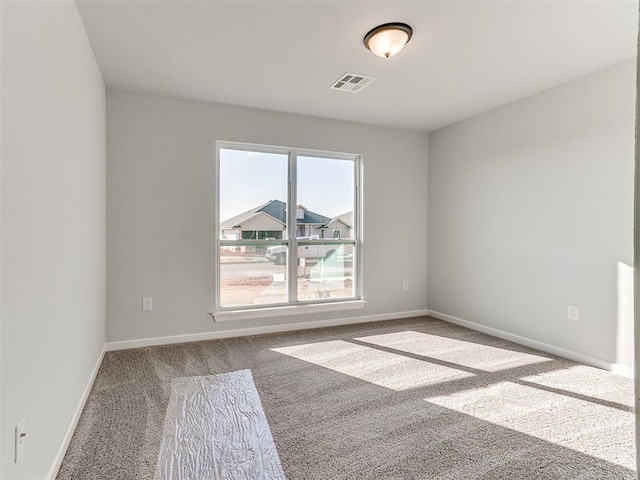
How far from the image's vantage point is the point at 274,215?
12.9 ft

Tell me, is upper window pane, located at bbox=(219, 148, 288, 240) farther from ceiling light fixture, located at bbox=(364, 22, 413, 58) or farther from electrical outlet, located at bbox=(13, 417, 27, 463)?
electrical outlet, located at bbox=(13, 417, 27, 463)

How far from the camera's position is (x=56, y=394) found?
1620mm

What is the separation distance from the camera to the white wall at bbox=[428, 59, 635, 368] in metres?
2.73

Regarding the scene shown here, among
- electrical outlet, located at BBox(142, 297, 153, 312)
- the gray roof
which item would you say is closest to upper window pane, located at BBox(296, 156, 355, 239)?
the gray roof

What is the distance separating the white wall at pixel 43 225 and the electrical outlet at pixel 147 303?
2.99 feet

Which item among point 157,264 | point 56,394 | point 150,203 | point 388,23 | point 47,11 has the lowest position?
point 56,394

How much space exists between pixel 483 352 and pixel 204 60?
3461 mm

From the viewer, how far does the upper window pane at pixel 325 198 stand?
13.3 ft

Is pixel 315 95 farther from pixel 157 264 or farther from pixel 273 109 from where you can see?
pixel 157 264

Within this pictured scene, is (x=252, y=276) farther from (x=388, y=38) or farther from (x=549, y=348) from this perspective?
(x=549, y=348)

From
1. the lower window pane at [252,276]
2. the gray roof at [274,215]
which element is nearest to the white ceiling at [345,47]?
the gray roof at [274,215]

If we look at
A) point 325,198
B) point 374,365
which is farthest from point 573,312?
point 325,198

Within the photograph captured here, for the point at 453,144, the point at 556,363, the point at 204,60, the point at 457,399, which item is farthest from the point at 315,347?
the point at 453,144

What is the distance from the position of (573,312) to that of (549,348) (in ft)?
1.40
